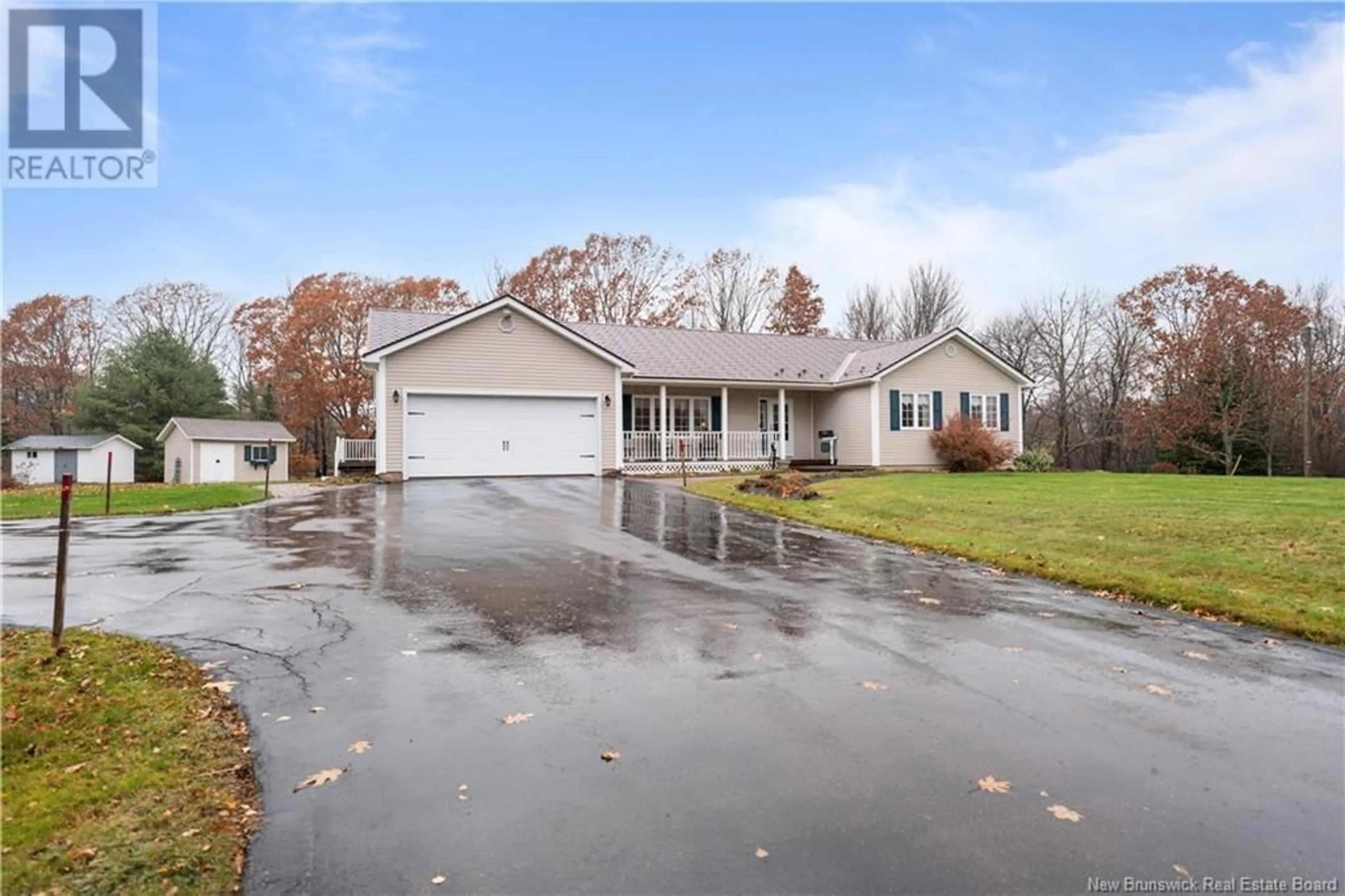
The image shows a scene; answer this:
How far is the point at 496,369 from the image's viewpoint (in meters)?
20.9

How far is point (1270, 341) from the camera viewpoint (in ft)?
100

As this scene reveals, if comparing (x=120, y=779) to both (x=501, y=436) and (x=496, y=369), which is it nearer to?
(x=501, y=436)

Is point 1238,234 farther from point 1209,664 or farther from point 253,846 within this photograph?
point 253,846

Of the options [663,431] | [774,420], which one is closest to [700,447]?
[663,431]

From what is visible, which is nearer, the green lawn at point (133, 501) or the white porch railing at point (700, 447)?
the green lawn at point (133, 501)

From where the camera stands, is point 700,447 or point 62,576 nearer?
point 62,576

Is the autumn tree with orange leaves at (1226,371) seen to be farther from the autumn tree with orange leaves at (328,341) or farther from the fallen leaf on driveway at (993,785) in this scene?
the autumn tree with orange leaves at (328,341)

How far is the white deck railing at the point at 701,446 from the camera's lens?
23469 mm

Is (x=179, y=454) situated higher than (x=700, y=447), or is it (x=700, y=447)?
(x=700, y=447)

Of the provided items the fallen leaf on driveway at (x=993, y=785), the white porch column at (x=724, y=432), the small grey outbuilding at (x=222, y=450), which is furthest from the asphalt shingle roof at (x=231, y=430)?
the fallen leaf on driveway at (x=993, y=785)

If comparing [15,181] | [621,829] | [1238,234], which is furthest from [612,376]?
[1238,234]

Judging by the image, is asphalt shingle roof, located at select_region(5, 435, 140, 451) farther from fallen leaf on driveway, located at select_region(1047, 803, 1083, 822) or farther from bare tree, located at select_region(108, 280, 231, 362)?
fallen leaf on driveway, located at select_region(1047, 803, 1083, 822)

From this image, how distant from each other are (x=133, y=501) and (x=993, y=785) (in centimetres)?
1791

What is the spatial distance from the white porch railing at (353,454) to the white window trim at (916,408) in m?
17.4
